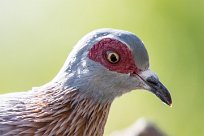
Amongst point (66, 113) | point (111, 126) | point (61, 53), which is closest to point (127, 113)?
point (111, 126)

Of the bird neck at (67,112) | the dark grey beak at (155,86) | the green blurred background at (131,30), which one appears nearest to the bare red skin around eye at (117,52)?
the dark grey beak at (155,86)

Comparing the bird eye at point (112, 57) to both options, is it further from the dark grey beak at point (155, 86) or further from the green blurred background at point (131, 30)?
the green blurred background at point (131, 30)

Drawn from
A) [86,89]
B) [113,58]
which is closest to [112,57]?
[113,58]

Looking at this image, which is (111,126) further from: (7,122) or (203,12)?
(7,122)

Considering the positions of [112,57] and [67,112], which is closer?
[112,57]

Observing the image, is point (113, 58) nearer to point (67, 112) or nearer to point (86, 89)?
point (86, 89)

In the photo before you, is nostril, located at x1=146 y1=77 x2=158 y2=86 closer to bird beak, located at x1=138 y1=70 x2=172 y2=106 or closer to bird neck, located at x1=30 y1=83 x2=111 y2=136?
bird beak, located at x1=138 y1=70 x2=172 y2=106

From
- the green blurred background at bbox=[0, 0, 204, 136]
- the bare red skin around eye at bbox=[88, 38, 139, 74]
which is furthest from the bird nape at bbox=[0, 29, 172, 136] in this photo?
the green blurred background at bbox=[0, 0, 204, 136]
